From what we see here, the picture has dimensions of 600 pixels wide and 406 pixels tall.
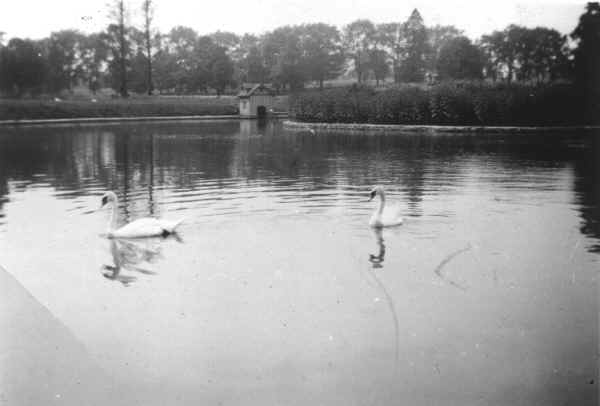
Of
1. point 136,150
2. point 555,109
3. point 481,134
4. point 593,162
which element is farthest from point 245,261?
point 555,109

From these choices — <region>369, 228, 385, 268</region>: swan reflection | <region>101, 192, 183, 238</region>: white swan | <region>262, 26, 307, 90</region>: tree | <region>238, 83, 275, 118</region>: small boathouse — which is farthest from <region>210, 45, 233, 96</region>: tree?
<region>369, 228, 385, 268</region>: swan reflection

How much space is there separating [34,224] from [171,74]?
257ft

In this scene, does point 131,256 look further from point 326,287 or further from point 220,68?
point 220,68

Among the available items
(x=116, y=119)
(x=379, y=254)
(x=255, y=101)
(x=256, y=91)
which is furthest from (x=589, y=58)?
(x=116, y=119)

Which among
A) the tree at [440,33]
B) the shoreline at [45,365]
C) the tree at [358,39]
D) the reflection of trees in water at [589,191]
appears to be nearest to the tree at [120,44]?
the tree at [358,39]

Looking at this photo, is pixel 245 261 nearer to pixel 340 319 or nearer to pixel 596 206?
pixel 340 319

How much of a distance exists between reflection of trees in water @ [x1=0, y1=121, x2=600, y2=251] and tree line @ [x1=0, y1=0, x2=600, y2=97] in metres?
26.4

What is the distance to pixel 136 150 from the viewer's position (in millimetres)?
28703

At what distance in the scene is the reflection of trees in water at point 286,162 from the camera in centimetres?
1672

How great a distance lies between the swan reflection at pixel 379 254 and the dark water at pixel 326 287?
4 cm

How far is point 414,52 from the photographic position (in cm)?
7900

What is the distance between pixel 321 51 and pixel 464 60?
20.3m

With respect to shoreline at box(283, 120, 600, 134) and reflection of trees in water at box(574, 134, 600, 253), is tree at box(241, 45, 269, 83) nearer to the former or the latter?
shoreline at box(283, 120, 600, 134)

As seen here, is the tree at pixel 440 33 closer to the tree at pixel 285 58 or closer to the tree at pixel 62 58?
the tree at pixel 285 58
